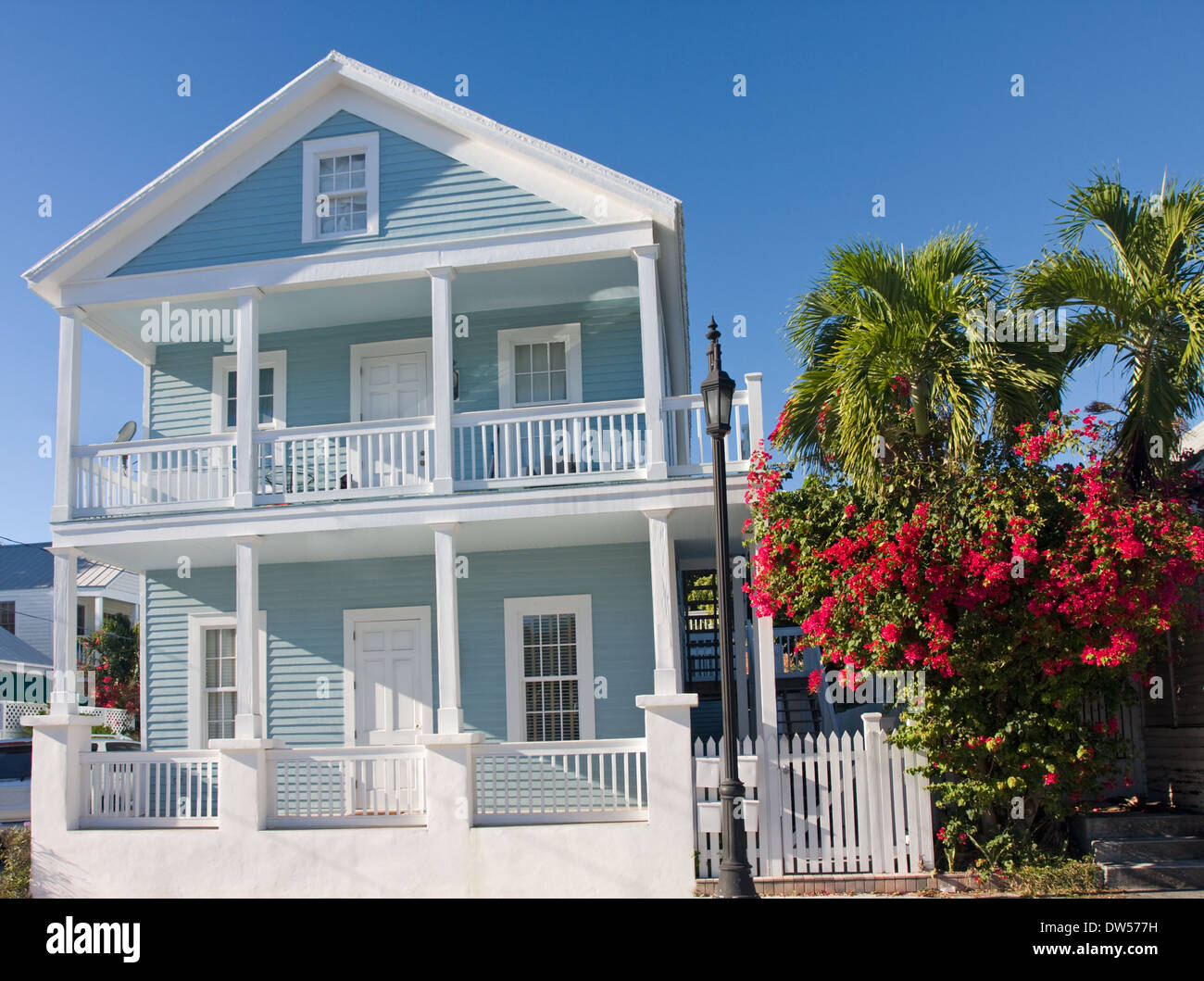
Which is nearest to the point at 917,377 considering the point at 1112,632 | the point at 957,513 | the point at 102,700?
the point at 957,513

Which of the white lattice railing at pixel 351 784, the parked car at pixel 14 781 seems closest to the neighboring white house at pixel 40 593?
the parked car at pixel 14 781

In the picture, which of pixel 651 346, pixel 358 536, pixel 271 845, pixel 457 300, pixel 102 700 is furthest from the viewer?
pixel 102 700

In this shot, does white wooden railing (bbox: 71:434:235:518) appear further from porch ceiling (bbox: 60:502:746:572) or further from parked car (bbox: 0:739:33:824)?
parked car (bbox: 0:739:33:824)

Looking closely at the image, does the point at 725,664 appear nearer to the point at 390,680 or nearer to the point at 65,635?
the point at 390,680

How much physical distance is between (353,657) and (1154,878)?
902 cm

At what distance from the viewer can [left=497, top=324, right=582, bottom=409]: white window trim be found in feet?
45.5

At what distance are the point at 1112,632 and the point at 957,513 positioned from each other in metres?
1.58

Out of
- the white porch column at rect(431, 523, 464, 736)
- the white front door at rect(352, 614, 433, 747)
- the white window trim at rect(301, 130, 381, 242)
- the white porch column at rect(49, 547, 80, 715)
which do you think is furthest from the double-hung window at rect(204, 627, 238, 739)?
the white window trim at rect(301, 130, 381, 242)

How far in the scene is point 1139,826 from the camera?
10172 millimetres

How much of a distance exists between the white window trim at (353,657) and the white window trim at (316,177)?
4555mm

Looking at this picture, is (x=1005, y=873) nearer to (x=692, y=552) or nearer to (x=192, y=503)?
(x=692, y=552)

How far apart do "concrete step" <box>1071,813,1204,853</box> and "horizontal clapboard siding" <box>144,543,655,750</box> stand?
192 inches

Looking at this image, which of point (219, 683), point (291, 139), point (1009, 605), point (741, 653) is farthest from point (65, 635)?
point (1009, 605)

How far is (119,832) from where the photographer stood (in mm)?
11273
